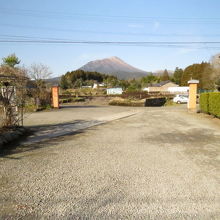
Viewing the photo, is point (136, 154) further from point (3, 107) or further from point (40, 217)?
point (3, 107)

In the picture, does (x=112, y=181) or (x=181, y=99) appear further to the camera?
(x=181, y=99)

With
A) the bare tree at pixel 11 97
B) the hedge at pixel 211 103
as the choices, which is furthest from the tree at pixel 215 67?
the bare tree at pixel 11 97

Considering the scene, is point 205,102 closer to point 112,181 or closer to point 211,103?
point 211,103

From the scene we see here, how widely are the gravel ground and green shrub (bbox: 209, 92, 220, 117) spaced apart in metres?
4.87

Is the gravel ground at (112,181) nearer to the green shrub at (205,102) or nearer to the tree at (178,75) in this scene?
the green shrub at (205,102)

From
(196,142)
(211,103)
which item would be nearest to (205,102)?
(211,103)

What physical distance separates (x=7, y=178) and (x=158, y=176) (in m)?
2.97

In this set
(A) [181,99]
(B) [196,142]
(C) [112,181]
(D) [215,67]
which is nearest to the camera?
(C) [112,181]

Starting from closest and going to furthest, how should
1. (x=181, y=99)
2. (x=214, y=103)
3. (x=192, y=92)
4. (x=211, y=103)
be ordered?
1. (x=214, y=103)
2. (x=211, y=103)
3. (x=192, y=92)
4. (x=181, y=99)

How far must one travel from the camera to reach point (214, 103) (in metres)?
10.5

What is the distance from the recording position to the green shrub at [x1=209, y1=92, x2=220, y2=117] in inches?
394

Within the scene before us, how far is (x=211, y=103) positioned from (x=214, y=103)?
0.54 meters

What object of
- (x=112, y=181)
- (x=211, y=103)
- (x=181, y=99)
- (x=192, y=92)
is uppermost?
(x=192, y=92)

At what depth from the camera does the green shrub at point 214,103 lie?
10017mm
